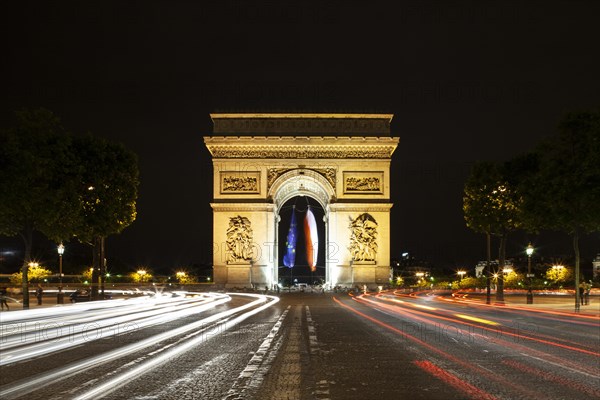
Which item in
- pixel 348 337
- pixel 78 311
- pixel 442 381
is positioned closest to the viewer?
pixel 442 381

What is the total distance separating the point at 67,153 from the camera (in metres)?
30.9

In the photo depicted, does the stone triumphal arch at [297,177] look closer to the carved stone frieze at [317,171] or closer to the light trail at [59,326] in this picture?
the carved stone frieze at [317,171]

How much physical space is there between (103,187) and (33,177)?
6.89 meters

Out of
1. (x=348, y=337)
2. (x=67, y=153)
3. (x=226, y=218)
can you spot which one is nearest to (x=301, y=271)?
(x=226, y=218)

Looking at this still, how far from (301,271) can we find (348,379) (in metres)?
117

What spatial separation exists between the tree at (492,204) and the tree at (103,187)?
1858 cm

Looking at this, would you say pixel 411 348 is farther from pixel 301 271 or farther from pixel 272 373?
pixel 301 271

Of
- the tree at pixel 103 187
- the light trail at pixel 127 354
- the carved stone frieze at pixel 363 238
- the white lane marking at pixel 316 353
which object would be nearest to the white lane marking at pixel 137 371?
the light trail at pixel 127 354

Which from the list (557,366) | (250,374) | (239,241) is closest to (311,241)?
(239,241)

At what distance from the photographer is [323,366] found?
9.62 m

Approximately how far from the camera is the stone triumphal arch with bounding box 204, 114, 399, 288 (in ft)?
178

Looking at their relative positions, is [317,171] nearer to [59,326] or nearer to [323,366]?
[59,326]

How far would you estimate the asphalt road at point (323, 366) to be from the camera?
754 centimetres

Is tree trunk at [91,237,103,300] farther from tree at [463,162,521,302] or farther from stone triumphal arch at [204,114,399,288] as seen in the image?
tree at [463,162,521,302]
